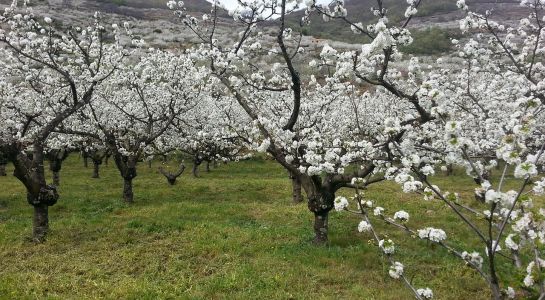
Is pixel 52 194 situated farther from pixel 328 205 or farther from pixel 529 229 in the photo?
pixel 529 229

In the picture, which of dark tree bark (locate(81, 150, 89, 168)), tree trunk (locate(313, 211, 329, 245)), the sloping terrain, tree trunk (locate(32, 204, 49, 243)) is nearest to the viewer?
tree trunk (locate(313, 211, 329, 245))

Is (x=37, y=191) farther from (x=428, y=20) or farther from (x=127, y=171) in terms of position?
(x=428, y=20)

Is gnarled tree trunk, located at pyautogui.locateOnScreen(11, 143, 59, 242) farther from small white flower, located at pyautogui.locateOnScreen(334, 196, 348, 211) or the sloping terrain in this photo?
the sloping terrain

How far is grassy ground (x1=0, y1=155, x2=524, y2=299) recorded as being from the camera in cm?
1058

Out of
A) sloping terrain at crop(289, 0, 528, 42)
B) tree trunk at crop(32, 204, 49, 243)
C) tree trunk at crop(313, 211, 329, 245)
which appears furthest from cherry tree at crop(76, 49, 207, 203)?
sloping terrain at crop(289, 0, 528, 42)

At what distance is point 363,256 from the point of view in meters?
12.8

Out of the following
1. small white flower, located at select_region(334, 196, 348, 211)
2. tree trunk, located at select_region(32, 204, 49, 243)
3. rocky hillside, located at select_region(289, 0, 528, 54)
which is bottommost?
tree trunk, located at select_region(32, 204, 49, 243)

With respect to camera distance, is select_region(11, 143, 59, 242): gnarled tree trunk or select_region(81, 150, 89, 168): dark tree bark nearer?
select_region(11, 143, 59, 242): gnarled tree trunk

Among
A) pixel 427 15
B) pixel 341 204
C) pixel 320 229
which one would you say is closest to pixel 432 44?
pixel 427 15

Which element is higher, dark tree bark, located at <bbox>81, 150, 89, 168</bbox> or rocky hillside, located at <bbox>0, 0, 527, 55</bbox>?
rocky hillside, located at <bbox>0, 0, 527, 55</bbox>

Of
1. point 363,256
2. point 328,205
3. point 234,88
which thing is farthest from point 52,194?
point 363,256

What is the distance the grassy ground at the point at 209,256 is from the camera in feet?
34.7

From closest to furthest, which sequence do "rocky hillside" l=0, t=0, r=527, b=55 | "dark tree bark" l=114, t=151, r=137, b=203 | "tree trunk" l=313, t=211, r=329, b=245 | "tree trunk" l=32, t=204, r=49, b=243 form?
"tree trunk" l=313, t=211, r=329, b=245 → "tree trunk" l=32, t=204, r=49, b=243 → "dark tree bark" l=114, t=151, r=137, b=203 → "rocky hillside" l=0, t=0, r=527, b=55

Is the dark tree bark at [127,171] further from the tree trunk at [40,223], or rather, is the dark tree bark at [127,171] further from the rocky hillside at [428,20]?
the rocky hillside at [428,20]
